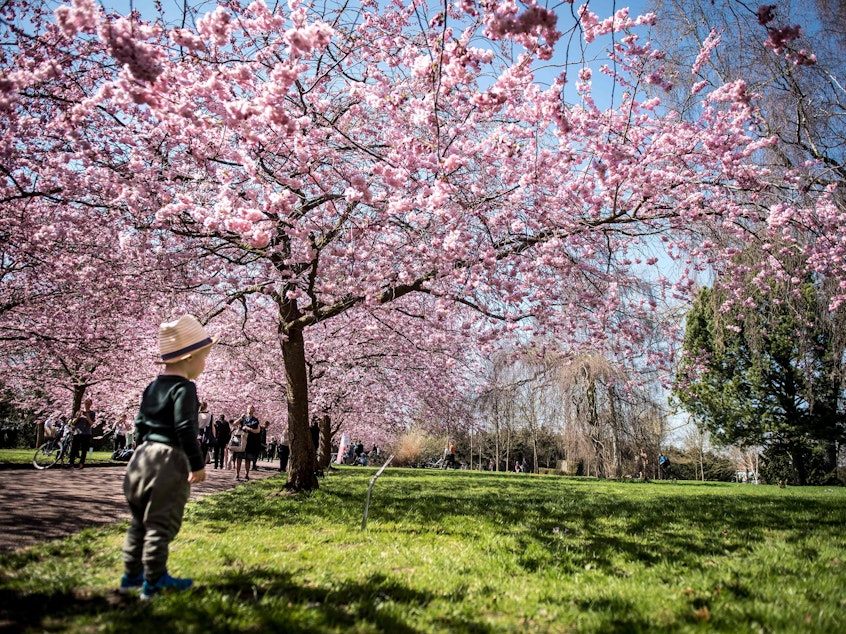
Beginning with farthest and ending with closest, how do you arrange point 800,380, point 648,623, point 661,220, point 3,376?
point 800,380 < point 3,376 < point 661,220 < point 648,623

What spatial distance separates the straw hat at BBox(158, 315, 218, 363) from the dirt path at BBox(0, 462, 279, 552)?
8.84 feet

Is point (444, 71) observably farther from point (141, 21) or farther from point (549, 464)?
point (549, 464)

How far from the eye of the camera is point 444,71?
503 centimetres

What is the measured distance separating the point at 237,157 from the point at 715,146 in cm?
670

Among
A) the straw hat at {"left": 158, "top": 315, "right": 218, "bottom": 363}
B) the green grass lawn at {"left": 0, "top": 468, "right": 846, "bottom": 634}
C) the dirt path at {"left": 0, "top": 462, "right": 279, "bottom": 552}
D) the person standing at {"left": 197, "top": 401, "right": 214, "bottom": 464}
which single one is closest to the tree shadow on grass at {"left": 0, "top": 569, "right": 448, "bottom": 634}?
the green grass lawn at {"left": 0, "top": 468, "right": 846, "bottom": 634}

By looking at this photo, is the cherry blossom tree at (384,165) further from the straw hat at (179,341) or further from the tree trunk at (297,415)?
the straw hat at (179,341)

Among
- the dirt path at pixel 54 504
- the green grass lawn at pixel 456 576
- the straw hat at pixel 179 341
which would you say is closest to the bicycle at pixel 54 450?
the dirt path at pixel 54 504

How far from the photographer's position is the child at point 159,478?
10.3 ft

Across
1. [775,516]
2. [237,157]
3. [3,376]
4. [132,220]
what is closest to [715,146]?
[775,516]

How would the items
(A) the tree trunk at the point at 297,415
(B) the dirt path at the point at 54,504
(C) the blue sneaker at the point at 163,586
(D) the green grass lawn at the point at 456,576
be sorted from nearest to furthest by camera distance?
(D) the green grass lawn at the point at 456,576, (C) the blue sneaker at the point at 163,586, (B) the dirt path at the point at 54,504, (A) the tree trunk at the point at 297,415

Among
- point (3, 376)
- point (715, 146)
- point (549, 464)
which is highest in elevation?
point (715, 146)

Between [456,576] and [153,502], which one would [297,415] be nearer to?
[456,576]

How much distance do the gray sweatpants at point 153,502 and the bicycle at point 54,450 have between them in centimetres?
1407

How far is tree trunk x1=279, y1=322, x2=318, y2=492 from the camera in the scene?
10.2 metres
